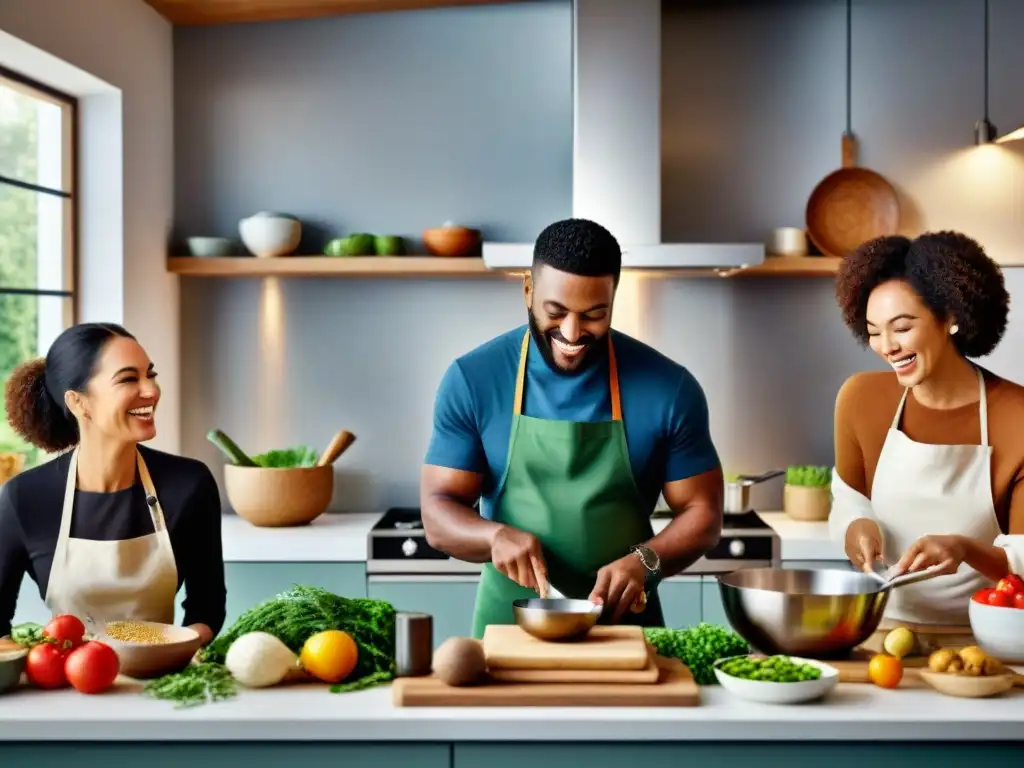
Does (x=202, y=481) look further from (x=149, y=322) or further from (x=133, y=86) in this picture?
(x=133, y=86)

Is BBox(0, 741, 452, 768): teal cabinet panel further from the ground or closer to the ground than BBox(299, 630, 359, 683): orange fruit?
closer to the ground

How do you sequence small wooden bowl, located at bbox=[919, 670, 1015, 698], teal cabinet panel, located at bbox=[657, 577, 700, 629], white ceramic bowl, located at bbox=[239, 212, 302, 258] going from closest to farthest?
small wooden bowl, located at bbox=[919, 670, 1015, 698] < teal cabinet panel, located at bbox=[657, 577, 700, 629] < white ceramic bowl, located at bbox=[239, 212, 302, 258]

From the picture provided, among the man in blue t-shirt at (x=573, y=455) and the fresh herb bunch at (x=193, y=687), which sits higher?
the man in blue t-shirt at (x=573, y=455)

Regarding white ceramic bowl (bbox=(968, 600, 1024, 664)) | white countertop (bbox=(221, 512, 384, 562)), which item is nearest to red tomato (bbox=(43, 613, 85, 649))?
white ceramic bowl (bbox=(968, 600, 1024, 664))

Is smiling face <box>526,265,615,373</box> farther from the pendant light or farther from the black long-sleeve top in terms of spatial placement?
the pendant light

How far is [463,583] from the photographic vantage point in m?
3.90

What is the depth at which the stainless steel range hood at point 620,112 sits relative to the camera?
13.4ft

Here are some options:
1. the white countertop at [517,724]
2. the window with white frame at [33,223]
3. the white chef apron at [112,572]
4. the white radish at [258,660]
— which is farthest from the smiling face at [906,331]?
the window with white frame at [33,223]

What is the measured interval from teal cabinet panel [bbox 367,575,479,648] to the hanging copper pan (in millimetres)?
1877

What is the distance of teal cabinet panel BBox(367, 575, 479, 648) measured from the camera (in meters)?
3.89

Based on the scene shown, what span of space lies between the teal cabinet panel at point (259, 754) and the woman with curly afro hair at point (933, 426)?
1.07 m

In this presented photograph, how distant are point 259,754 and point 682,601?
7.37 feet

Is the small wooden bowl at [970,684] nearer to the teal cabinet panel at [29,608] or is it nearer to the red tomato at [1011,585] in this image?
the red tomato at [1011,585]

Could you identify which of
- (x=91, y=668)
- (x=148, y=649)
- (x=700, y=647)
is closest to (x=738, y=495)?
(x=700, y=647)
